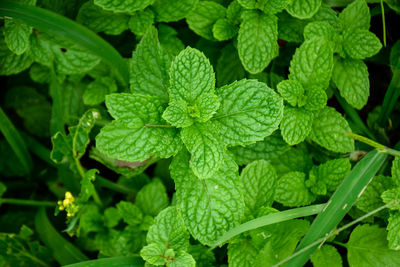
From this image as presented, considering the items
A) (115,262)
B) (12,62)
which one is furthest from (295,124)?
(12,62)

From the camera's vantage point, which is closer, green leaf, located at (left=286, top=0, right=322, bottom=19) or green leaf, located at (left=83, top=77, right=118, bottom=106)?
green leaf, located at (left=286, top=0, right=322, bottom=19)

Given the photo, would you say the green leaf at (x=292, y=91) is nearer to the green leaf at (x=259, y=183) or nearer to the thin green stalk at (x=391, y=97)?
the green leaf at (x=259, y=183)

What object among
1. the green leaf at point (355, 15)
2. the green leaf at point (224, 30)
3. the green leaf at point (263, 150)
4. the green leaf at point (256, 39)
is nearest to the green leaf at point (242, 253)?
the green leaf at point (263, 150)

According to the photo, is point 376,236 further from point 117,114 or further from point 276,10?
point 117,114

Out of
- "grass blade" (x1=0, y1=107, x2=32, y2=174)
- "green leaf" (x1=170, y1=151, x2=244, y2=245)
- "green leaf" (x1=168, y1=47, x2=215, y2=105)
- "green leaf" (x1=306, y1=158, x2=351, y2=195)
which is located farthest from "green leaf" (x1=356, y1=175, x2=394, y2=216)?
"grass blade" (x1=0, y1=107, x2=32, y2=174)

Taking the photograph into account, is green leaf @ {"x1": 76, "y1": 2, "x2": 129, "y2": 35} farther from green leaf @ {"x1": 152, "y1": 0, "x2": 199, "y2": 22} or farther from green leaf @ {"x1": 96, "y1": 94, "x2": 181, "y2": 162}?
green leaf @ {"x1": 96, "y1": 94, "x2": 181, "y2": 162}

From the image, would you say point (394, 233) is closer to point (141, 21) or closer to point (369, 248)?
point (369, 248)
